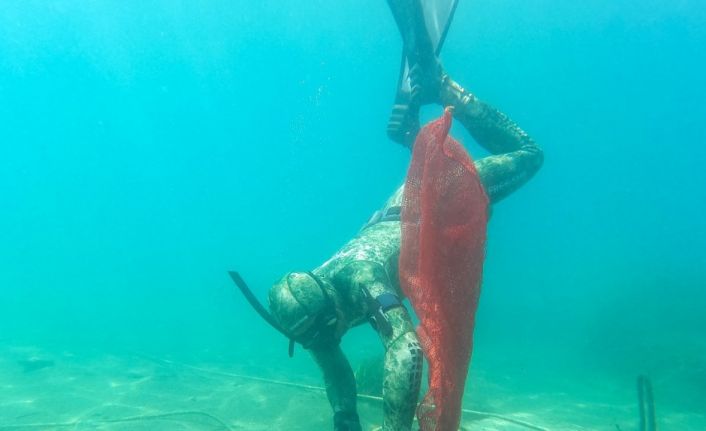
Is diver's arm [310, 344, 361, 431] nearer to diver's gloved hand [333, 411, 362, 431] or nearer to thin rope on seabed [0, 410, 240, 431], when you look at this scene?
diver's gloved hand [333, 411, 362, 431]

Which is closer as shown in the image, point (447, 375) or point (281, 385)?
point (447, 375)

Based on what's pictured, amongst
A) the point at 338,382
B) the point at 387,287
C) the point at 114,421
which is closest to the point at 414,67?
the point at 387,287

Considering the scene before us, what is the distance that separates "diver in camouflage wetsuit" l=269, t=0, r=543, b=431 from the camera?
240 centimetres

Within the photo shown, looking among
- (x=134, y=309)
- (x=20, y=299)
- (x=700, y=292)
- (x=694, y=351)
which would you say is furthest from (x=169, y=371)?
(x=20, y=299)

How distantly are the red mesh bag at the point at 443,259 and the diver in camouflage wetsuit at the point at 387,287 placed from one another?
260 millimetres

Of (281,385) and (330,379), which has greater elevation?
(281,385)

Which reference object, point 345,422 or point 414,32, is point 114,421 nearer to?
point 345,422

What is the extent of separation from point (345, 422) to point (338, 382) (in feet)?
0.86

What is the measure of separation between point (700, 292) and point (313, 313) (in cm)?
2866

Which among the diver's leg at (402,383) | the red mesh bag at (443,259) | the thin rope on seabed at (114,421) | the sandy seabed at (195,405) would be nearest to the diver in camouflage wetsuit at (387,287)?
the diver's leg at (402,383)

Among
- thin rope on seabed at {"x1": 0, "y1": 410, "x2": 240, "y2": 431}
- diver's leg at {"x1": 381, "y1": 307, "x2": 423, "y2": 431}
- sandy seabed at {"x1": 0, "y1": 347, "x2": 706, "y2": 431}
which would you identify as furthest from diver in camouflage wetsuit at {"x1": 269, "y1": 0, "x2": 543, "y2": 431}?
thin rope on seabed at {"x1": 0, "y1": 410, "x2": 240, "y2": 431}

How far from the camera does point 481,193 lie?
3244mm

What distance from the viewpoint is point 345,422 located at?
120 inches

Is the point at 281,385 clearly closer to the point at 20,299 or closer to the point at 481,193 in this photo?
the point at 481,193
